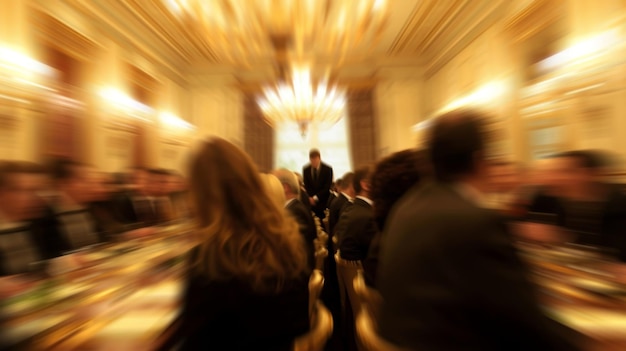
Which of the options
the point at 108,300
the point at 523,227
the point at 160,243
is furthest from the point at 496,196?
the point at 108,300

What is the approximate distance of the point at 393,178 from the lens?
1.82 metres

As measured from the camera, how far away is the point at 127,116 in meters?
5.51

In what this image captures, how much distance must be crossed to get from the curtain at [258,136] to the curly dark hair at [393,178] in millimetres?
6346

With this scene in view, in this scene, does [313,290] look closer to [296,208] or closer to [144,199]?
[296,208]

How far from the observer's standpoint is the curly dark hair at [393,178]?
1.81 metres

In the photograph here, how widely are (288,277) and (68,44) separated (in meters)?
4.69

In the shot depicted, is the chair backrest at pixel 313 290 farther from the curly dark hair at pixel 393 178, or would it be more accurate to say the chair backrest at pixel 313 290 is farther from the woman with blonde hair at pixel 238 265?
the curly dark hair at pixel 393 178

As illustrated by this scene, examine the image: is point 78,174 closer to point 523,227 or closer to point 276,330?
point 276,330

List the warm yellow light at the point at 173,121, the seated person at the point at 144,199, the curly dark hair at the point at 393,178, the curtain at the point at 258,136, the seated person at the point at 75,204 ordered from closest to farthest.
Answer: the curly dark hair at the point at 393,178, the seated person at the point at 75,204, the seated person at the point at 144,199, the warm yellow light at the point at 173,121, the curtain at the point at 258,136

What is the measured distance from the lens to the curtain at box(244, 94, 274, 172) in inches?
320

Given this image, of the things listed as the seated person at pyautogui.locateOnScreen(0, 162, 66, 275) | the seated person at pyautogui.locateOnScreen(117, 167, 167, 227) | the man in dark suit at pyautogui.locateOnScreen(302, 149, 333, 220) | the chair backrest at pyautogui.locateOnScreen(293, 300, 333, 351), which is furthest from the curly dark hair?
the man in dark suit at pyautogui.locateOnScreen(302, 149, 333, 220)

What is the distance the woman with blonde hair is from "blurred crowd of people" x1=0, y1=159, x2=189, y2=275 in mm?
494

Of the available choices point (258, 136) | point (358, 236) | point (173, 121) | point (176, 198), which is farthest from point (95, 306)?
point (258, 136)

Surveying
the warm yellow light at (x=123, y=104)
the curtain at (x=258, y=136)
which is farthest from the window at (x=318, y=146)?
the warm yellow light at (x=123, y=104)
